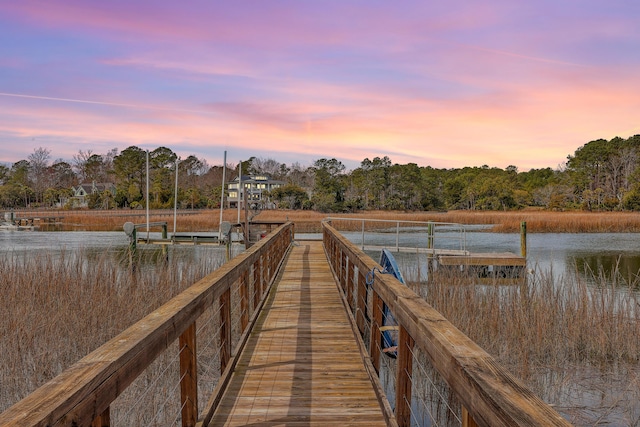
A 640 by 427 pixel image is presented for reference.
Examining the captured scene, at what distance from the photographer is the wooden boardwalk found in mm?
3094

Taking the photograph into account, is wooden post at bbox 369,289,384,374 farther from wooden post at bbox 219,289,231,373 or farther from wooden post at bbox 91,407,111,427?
wooden post at bbox 91,407,111,427

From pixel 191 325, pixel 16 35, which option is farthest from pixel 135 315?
pixel 16 35

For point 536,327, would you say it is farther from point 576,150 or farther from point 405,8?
point 576,150

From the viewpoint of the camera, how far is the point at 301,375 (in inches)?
153

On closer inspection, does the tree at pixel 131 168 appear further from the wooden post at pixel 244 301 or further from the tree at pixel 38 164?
the wooden post at pixel 244 301

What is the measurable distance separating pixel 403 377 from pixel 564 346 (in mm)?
6228

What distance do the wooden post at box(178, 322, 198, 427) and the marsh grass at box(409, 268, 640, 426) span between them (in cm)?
483

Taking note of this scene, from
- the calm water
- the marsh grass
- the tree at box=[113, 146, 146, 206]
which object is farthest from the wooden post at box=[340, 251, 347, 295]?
the tree at box=[113, 146, 146, 206]

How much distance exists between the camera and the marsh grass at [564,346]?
5945 mm

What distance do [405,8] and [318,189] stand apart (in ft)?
174

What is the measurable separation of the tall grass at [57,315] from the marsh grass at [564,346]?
5.74 meters

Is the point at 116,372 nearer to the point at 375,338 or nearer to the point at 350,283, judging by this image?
the point at 375,338

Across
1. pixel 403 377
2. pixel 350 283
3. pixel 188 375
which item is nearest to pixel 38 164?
pixel 350 283

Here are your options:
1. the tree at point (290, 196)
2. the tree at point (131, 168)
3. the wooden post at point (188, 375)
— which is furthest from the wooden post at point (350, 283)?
the tree at point (131, 168)
